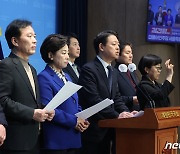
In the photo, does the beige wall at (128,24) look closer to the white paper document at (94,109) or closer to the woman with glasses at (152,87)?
the woman with glasses at (152,87)

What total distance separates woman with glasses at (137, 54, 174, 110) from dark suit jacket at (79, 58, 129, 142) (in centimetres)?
23

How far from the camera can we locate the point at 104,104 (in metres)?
2.28

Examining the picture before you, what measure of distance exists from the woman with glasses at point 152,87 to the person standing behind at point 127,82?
0.28 m

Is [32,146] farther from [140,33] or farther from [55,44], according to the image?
[140,33]

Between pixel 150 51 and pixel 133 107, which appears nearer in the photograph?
pixel 133 107

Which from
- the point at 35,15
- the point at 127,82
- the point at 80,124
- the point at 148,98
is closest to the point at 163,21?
the point at 35,15

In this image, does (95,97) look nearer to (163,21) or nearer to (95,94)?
(95,94)

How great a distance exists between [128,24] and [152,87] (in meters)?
2.65

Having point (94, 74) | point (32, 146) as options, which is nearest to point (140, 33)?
point (94, 74)

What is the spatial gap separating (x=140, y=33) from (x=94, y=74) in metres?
2.81

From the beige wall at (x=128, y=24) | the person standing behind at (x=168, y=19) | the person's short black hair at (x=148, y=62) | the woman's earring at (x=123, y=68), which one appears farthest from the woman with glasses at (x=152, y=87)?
the person standing behind at (x=168, y=19)

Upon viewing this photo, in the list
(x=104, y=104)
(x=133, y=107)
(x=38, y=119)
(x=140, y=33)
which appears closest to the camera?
(x=38, y=119)

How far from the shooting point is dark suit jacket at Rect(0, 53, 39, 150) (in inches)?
82.8

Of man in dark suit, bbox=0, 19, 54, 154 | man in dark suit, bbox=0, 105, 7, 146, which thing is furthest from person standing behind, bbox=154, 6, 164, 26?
man in dark suit, bbox=0, 105, 7, 146
